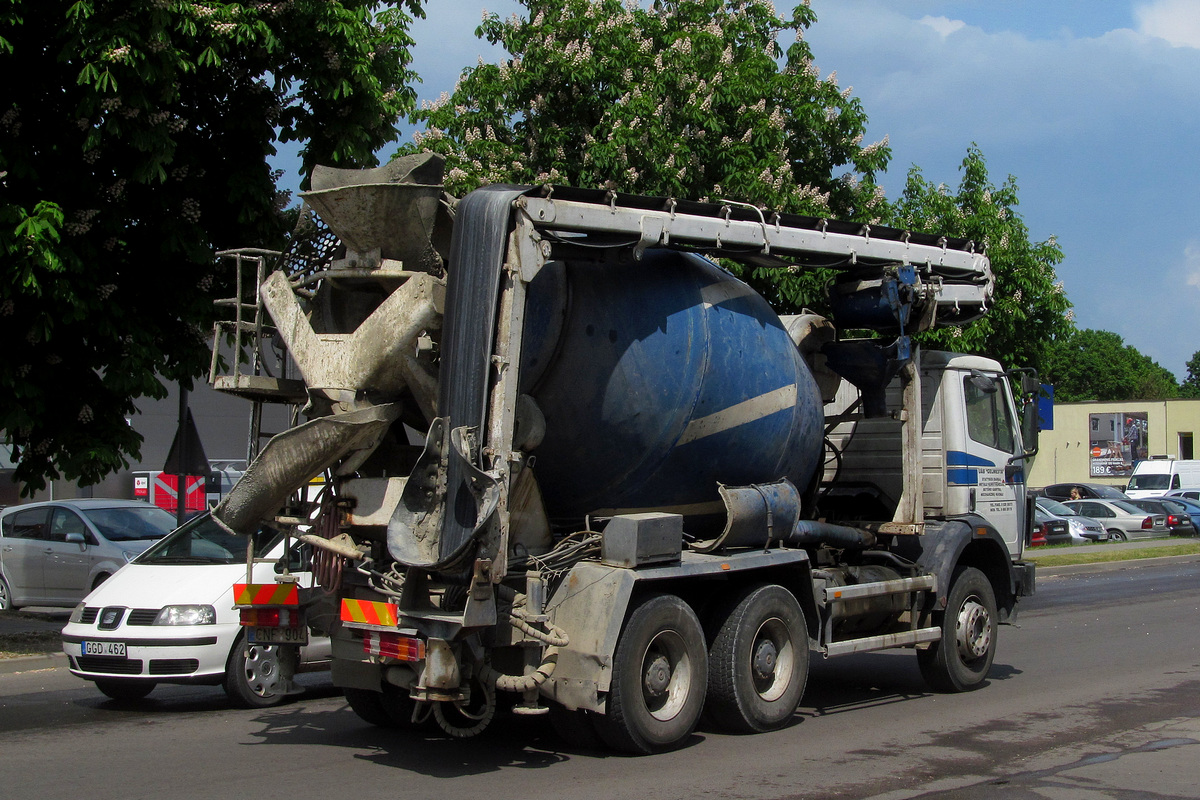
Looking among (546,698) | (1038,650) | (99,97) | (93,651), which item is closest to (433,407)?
(546,698)

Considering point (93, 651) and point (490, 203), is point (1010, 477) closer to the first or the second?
point (490, 203)

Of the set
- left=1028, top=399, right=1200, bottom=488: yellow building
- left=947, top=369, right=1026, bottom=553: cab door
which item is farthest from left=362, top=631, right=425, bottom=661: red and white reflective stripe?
left=1028, top=399, right=1200, bottom=488: yellow building

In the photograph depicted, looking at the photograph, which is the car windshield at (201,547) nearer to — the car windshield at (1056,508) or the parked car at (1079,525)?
the car windshield at (1056,508)

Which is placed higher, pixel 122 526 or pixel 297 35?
pixel 297 35

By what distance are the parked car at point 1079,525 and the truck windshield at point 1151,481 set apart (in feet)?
40.7

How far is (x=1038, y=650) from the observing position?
Answer: 12.3 m

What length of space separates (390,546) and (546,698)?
1279 millimetres

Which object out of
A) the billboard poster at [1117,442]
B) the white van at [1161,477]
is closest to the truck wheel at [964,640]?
the white van at [1161,477]

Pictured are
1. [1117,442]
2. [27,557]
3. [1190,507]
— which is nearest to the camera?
[27,557]

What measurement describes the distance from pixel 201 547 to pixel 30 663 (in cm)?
281

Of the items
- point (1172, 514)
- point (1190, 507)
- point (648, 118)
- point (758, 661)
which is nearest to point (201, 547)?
point (758, 661)

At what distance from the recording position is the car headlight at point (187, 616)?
907cm

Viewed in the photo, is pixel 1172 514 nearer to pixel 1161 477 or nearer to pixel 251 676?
pixel 1161 477

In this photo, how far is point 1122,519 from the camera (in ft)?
105
